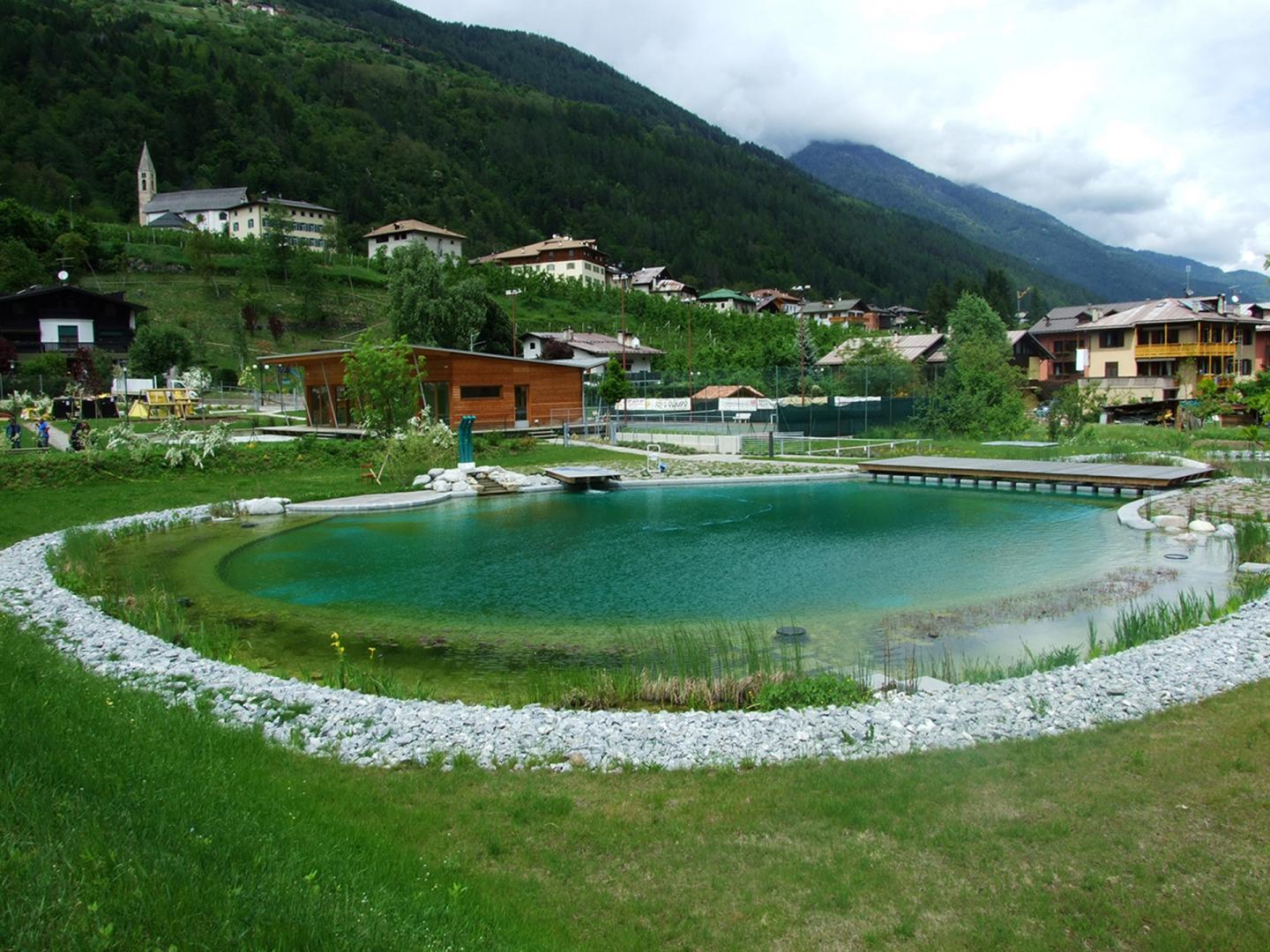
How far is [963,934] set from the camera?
12.9ft

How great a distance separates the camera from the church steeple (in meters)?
97.1

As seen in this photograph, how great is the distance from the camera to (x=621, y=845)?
4914mm

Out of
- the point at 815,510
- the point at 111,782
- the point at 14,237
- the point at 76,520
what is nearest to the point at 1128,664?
the point at 111,782

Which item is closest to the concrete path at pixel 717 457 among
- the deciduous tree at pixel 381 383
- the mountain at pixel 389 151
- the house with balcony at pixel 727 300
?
the deciduous tree at pixel 381 383

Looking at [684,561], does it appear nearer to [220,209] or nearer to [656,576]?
[656,576]

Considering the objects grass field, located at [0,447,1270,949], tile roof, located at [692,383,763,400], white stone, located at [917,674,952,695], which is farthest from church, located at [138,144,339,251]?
grass field, located at [0,447,1270,949]

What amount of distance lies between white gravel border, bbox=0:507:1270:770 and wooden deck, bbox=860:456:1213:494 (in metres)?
14.8

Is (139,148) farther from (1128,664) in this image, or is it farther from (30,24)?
(1128,664)

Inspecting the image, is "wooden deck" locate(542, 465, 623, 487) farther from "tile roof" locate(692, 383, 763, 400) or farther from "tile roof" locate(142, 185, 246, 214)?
"tile roof" locate(142, 185, 246, 214)

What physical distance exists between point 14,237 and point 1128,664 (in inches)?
2866

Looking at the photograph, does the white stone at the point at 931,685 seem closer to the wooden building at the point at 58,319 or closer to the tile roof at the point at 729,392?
the tile roof at the point at 729,392

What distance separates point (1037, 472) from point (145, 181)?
108127mm

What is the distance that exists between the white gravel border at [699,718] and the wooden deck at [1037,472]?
14.8 m

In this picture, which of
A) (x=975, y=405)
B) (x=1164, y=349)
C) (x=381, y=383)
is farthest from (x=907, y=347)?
(x=381, y=383)
